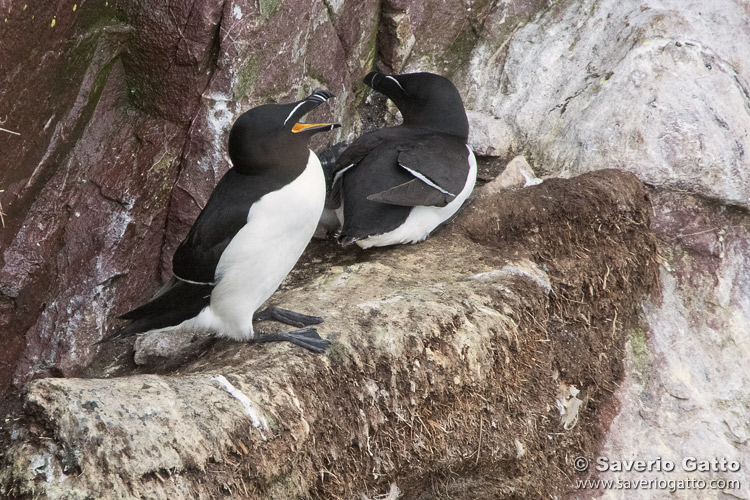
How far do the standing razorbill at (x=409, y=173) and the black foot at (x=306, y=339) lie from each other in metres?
0.80

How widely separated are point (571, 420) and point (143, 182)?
2.71 metres

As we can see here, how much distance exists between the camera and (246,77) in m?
4.14

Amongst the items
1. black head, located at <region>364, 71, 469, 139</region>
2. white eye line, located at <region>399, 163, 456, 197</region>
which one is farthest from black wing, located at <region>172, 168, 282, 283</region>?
black head, located at <region>364, 71, 469, 139</region>

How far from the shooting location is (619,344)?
14.2ft

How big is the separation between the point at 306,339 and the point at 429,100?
211cm

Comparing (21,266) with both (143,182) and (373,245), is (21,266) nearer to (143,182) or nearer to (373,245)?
(143,182)

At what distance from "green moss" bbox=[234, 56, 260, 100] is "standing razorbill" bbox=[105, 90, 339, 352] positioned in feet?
3.26

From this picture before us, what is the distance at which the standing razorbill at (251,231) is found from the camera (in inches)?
120

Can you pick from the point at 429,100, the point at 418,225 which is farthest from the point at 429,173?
the point at 429,100

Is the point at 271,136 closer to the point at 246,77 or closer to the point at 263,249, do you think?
the point at 263,249

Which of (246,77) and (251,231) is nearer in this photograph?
(251,231)

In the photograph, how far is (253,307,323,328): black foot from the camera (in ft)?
11.1

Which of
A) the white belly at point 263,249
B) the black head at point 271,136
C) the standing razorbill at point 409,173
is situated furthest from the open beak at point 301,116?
the standing razorbill at point 409,173

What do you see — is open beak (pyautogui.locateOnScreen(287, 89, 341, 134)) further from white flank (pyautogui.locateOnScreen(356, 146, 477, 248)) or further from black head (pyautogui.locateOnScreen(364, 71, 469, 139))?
black head (pyautogui.locateOnScreen(364, 71, 469, 139))
